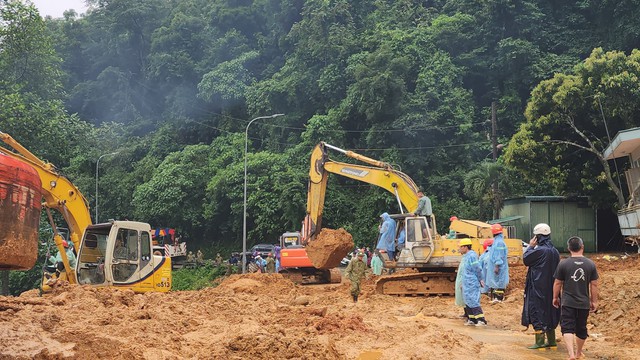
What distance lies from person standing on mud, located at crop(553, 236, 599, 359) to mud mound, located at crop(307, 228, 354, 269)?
43.4ft

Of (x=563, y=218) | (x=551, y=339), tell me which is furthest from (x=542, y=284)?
(x=563, y=218)

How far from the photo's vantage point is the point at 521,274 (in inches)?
805

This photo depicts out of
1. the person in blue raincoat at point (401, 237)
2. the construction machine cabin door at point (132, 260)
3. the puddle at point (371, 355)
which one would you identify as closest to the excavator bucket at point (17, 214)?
the puddle at point (371, 355)

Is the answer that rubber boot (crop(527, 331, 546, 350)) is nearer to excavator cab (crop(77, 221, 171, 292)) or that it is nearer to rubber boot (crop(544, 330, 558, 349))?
rubber boot (crop(544, 330, 558, 349))

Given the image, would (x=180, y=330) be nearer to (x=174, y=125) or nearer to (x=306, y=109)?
(x=306, y=109)

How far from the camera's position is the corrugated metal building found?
114 feet

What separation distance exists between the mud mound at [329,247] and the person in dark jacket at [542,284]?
39.2 ft

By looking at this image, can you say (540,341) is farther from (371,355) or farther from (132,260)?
(132,260)

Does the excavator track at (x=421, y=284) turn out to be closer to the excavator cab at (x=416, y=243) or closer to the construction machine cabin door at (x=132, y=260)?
the excavator cab at (x=416, y=243)

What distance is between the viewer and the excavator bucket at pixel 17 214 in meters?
5.69

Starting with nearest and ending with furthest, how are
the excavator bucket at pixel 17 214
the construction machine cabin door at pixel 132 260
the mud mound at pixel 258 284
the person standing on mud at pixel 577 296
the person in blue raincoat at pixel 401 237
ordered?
the excavator bucket at pixel 17 214
the person standing on mud at pixel 577 296
the construction machine cabin door at pixel 132 260
the person in blue raincoat at pixel 401 237
the mud mound at pixel 258 284

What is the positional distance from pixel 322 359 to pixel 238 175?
126ft

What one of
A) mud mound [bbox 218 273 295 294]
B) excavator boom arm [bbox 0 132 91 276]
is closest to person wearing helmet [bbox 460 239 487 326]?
mud mound [bbox 218 273 295 294]

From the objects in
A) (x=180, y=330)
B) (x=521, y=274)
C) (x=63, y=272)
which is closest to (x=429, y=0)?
(x=521, y=274)
